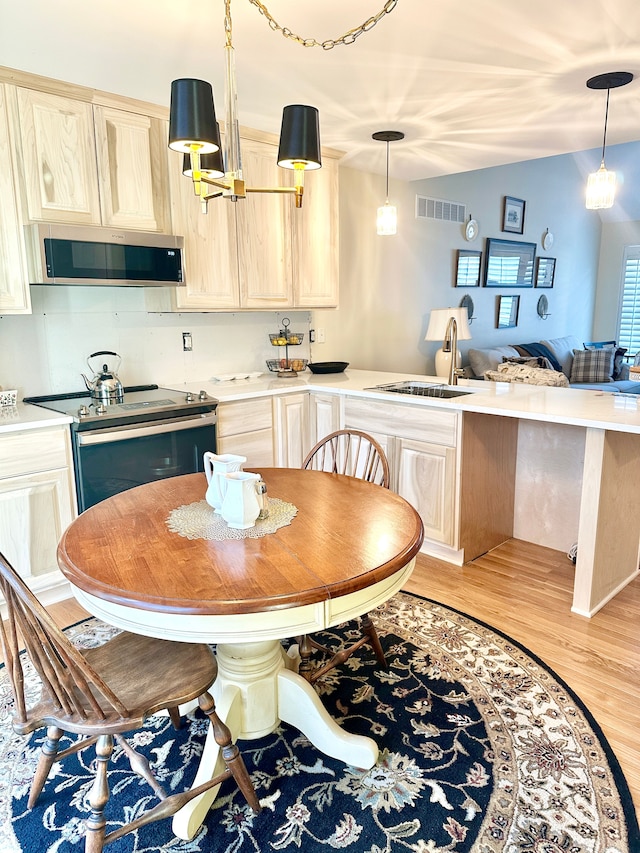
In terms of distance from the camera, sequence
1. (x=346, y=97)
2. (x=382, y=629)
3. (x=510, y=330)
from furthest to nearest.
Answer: (x=510, y=330), (x=346, y=97), (x=382, y=629)

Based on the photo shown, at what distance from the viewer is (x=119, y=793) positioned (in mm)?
1666

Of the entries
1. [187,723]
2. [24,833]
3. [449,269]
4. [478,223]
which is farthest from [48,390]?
[478,223]

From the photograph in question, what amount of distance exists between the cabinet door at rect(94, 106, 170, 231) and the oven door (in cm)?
108

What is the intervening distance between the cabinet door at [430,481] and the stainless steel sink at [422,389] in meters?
0.41

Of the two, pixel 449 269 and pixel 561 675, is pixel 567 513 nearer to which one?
pixel 561 675

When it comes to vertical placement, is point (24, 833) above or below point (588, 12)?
below

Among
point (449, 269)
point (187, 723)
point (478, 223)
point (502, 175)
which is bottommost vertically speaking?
point (187, 723)

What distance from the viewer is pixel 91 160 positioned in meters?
2.88

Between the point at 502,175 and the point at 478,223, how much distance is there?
0.80m

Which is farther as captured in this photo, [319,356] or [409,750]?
[319,356]

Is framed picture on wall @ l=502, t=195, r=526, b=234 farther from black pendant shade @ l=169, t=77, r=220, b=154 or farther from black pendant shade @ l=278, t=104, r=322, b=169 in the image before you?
black pendant shade @ l=169, t=77, r=220, b=154

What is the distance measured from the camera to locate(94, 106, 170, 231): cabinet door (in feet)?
9.64

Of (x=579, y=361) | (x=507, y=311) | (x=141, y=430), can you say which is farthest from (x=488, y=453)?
(x=579, y=361)

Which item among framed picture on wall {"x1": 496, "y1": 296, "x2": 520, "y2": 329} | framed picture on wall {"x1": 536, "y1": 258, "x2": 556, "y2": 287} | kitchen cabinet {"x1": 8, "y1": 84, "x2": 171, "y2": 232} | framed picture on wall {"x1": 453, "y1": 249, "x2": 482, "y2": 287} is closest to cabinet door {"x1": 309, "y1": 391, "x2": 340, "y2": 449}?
kitchen cabinet {"x1": 8, "y1": 84, "x2": 171, "y2": 232}
